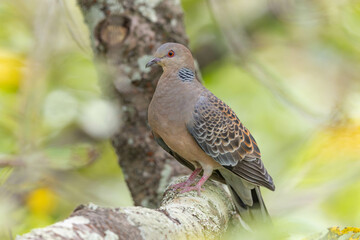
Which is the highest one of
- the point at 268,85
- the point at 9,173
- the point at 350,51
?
the point at 350,51

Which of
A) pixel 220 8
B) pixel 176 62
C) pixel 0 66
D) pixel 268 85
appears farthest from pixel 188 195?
pixel 220 8

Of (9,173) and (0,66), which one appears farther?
(0,66)

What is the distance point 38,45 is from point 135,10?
0.91m

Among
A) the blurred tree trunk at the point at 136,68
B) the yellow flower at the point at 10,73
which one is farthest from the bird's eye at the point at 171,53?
the yellow flower at the point at 10,73

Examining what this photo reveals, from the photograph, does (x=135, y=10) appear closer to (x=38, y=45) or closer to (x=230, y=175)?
(x=38, y=45)

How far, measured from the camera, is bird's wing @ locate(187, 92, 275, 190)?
10.1ft

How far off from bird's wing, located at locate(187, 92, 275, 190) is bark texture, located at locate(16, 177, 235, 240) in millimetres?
459

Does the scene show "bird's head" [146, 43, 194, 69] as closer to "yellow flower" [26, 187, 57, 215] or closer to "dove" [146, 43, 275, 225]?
"dove" [146, 43, 275, 225]

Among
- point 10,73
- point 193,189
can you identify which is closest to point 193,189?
point 193,189

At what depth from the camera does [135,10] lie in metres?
3.41

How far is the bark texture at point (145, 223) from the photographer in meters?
1.56

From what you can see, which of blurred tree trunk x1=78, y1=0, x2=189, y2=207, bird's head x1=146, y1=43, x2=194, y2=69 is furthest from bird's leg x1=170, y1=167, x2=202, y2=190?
bird's head x1=146, y1=43, x2=194, y2=69

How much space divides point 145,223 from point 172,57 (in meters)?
1.69

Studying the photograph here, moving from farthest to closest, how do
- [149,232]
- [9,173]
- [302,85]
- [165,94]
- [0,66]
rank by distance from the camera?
[302,85], [165,94], [0,66], [9,173], [149,232]
